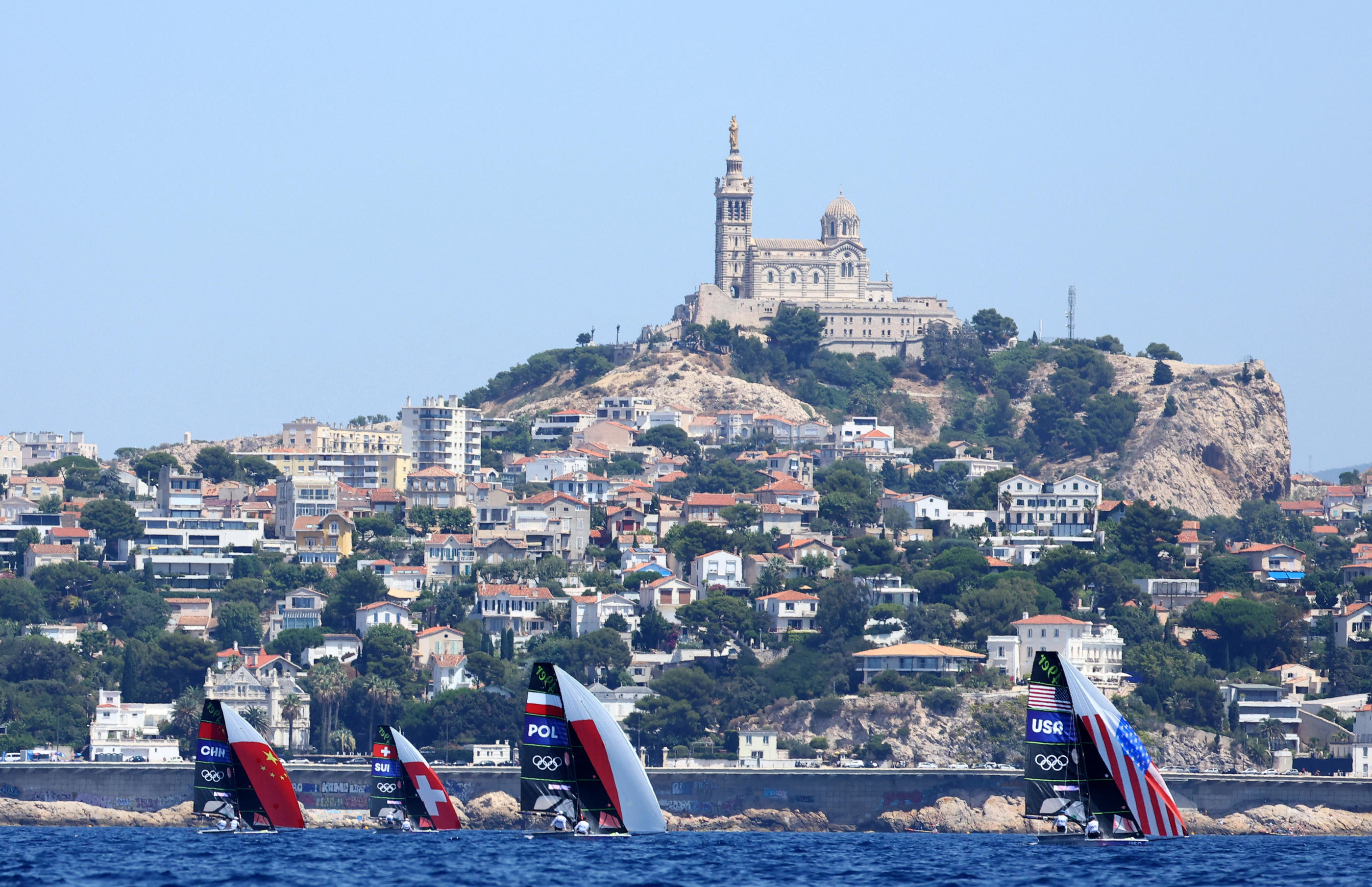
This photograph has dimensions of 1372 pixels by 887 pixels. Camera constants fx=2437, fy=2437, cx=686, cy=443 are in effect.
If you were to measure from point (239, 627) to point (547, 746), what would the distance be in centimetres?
6301

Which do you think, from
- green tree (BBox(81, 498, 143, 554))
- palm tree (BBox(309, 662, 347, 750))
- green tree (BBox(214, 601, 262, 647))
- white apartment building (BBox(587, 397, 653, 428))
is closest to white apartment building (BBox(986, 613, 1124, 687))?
palm tree (BBox(309, 662, 347, 750))

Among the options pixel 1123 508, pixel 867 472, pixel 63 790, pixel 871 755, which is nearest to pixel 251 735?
pixel 63 790

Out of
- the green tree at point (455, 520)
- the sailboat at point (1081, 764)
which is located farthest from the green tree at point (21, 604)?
the sailboat at point (1081, 764)

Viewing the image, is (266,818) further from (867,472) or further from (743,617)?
(867,472)

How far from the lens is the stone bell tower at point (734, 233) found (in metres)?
189

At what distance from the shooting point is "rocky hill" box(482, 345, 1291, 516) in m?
171

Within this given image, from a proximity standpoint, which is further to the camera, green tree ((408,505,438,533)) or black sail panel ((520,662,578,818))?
green tree ((408,505,438,533))

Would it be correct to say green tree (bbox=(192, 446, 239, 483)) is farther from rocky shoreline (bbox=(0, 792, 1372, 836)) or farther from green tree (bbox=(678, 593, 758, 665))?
rocky shoreline (bbox=(0, 792, 1372, 836))

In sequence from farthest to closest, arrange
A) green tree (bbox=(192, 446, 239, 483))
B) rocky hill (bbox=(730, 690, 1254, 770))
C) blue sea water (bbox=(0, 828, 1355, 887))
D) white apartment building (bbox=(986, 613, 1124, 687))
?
green tree (bbox=(192, 446, 239, 483))
white apartment building (bbox=(986, 613, 1124, 687))
rocky hill (bbox=(730, 690, 1254, 770))
blue sea water (bbox=(0, 828, 1355, 887))

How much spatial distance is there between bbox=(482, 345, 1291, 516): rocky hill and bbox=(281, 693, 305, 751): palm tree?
250 ft

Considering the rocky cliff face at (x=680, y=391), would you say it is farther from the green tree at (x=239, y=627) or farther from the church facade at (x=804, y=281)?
the green tree at (x=239, y=627)

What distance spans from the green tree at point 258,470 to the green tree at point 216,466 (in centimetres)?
146

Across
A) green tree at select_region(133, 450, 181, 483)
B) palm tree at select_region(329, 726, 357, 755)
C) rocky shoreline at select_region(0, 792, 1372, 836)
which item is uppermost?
green tree at select_region(133, 450, 181, 483)

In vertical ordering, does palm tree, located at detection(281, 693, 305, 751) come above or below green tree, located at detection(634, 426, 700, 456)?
below
